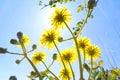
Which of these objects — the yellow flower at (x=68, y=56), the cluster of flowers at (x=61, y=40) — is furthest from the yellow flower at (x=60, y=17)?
the yellow flower at (x=68, y=56)

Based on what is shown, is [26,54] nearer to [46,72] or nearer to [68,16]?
[46,72]

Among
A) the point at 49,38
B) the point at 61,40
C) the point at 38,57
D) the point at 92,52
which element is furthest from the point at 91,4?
the point at 38,57

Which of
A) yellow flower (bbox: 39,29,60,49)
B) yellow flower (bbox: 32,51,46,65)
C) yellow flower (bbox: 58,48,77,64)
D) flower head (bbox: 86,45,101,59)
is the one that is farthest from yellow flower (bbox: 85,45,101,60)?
yellow flower (bbox: 32,51,46,65)

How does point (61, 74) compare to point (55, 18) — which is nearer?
point (55, 18)

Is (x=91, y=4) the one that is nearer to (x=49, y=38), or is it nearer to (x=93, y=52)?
(x=49, y=38)

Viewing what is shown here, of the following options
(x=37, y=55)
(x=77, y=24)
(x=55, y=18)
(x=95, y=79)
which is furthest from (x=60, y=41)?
(x=77, y=24)

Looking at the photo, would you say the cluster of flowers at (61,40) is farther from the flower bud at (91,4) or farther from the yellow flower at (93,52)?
the flower bud at (91,4)

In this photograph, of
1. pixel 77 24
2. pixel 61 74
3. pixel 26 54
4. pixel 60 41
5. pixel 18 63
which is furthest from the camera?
pixel 77 24

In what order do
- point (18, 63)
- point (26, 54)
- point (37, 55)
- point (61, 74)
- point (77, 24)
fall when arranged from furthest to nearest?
point (77, 24) < point (37, 55) < point (61, 74) < point (18, 63) < point (26, 54)
